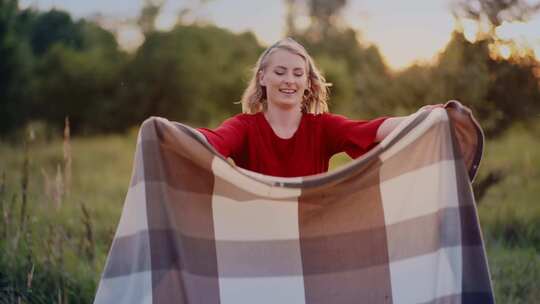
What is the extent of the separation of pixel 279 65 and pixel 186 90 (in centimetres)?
994

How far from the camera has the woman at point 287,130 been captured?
9.33ft

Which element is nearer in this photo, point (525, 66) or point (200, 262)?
point (200, 262)

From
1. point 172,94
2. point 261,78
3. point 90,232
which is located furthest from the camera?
point 172,94

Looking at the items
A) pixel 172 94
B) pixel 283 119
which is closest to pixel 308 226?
pixel 283 119

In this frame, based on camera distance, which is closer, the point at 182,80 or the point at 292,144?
the point at 292,144

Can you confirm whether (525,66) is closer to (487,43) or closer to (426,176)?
(487,43)

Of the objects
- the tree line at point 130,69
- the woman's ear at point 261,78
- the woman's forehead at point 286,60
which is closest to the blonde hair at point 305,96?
the woman's ear at point 261,78

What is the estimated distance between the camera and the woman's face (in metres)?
2.91

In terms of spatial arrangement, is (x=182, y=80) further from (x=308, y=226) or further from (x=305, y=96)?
A: (x=308, y=226)

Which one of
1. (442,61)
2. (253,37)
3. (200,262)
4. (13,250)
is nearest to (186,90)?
(253,37)

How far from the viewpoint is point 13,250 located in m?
3.38

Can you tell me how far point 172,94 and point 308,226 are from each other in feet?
34.0

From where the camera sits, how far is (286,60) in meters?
2.95

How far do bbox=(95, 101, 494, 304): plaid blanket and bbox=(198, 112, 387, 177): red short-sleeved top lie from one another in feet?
1.08
